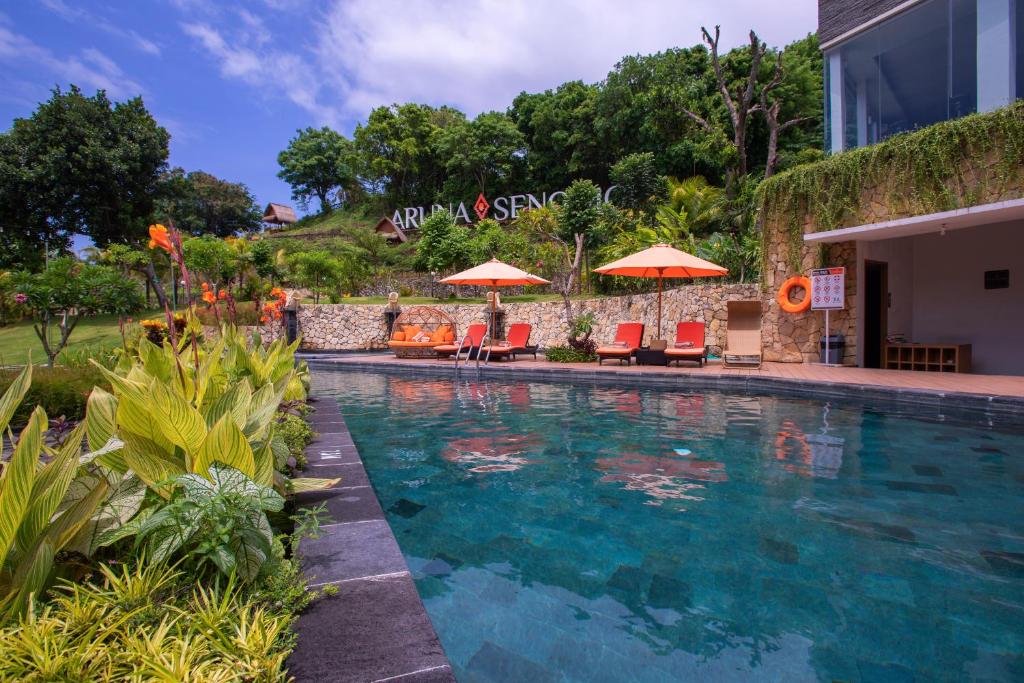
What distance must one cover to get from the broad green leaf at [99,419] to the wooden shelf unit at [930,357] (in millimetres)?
11642

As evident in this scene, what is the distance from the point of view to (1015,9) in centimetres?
913

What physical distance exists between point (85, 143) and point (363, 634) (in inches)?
1381

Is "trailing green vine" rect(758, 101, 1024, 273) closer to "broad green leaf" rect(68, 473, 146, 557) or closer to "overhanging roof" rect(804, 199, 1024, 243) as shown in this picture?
"overhanging roof" rect(804, 199, 1024, 243)

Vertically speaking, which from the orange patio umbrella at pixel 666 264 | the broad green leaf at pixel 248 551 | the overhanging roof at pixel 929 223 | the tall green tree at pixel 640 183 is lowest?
the broad green leaf at pixel 248 551

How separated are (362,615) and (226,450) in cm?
72

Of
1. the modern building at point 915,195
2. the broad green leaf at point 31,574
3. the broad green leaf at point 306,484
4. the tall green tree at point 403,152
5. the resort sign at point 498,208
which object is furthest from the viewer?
the tall green tree at point 403,152

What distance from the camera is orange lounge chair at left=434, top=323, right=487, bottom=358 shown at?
1377 cm

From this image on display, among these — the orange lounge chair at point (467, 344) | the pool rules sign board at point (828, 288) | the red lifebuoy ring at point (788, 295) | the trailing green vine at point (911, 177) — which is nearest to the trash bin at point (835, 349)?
the pool rules sign board at point (828, 288)

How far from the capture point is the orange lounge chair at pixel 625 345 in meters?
11.8

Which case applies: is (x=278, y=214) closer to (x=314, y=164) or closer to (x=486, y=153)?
(x=314, y=164)

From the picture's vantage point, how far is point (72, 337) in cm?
2203

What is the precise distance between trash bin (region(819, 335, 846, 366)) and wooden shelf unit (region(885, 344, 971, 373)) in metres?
0.81

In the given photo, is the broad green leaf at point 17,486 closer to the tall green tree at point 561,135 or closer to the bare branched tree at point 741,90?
the bare branched tree at point 741,90

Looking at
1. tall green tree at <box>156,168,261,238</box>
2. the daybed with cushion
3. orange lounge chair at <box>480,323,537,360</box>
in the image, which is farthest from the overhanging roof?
tall green tree at <box>156,168,261,238</box>
